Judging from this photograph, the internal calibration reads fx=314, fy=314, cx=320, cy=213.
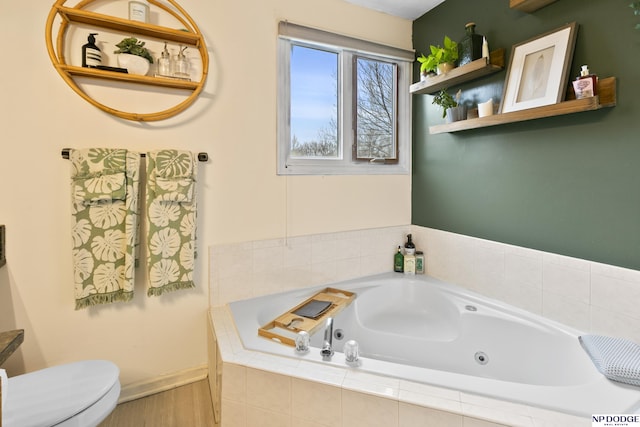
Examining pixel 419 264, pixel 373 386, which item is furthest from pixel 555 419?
pixel 419 264

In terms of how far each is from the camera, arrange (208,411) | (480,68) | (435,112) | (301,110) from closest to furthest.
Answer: (208,411), (480,68), (301,110), (435,112)

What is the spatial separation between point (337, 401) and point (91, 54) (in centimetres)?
190

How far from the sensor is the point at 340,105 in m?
2.29

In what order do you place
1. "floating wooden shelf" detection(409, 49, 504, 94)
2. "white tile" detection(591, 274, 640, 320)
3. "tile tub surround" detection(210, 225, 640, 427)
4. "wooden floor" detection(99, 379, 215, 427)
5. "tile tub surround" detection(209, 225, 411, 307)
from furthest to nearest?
"tile tub surround" detection(209, 225, 411, 307)
"floating wooden shelf" detection(409, 49, 504, 94)
"wooden floor" detection(99, 379, 215, 427)
"white tile" detection(591, 274, 640, 320)
"tile tub surround" detection(210, 225, 640, 427)

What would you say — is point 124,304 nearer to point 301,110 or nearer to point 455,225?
point 301,110

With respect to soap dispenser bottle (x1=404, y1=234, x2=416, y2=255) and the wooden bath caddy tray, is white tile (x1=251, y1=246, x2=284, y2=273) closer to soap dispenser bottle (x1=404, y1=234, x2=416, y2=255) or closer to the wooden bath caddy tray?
the wooden bath caddy tray

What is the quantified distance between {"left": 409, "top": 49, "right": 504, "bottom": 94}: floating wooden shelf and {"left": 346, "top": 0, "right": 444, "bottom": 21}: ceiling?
578 millimetres

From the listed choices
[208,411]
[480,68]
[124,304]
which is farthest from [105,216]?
[480,68]

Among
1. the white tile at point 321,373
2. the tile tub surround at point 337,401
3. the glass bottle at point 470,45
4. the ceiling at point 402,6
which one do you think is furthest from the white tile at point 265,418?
the ceiling at point 402,6

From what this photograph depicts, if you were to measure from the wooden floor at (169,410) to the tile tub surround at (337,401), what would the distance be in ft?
1.35

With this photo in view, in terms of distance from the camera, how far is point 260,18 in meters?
1.93

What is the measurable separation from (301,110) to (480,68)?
111 centimetres

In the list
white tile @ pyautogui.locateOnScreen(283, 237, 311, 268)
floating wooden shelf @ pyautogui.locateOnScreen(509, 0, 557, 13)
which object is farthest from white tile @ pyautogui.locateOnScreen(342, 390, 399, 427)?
floating wooden shelf @ pyautogui.locateOnScreen(509, 0, 557, 13)

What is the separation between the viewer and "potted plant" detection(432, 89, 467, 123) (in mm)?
2041
